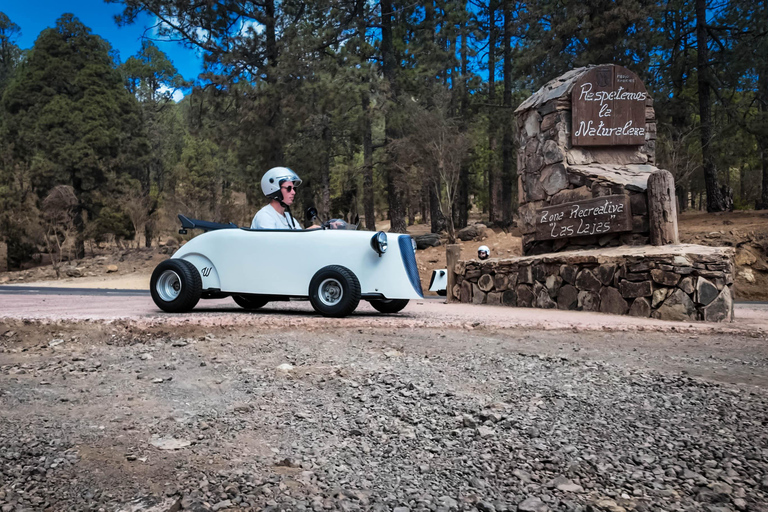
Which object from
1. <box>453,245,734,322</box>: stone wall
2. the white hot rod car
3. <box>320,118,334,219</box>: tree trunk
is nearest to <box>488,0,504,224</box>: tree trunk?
<box>320,118,334,219</box>: tree trunk

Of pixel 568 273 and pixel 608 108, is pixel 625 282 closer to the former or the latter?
pixel 568 273

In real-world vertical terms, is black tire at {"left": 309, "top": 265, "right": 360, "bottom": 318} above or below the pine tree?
below

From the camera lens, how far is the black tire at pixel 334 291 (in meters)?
6.49

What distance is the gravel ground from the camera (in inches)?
92.0

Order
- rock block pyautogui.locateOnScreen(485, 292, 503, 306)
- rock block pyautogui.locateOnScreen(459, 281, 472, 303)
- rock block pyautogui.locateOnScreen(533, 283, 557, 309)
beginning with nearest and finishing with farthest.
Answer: rock block pyautogui.locateOnScreen(533, 283, 557, 309) → rock block pyautogui.locateOnScreen(485, 292, 503, 306) → rock block pyautogui.locateOnScreen(459, 281, 472, 303)

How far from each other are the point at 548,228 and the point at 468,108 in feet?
55.7

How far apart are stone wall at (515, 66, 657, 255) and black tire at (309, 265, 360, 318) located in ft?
16.8

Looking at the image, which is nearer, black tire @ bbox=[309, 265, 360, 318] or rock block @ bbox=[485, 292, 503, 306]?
black tire @ bbox=[309, 265, 360, 318]

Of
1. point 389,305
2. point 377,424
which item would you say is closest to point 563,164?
point 389,305

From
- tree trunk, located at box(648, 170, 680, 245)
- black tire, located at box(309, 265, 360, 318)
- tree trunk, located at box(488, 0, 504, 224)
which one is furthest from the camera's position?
tree trunk, located at box(488, 0, 504, 224)

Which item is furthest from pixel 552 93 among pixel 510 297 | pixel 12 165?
pixel 12 165

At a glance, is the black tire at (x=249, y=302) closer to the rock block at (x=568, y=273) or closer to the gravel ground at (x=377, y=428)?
the gravel ground at (x=377, y=428)

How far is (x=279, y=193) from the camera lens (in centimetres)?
781

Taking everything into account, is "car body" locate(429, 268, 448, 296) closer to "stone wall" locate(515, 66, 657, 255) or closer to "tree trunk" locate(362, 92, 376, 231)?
"stone wall" locate(515, 66, 657, 255)
